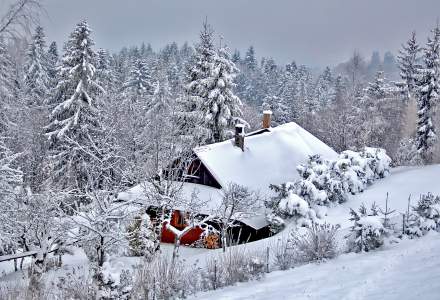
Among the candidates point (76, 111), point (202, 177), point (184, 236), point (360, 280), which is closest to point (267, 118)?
point (202, 177)

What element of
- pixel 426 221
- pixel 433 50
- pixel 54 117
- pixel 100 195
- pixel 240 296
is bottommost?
pixel 240 296

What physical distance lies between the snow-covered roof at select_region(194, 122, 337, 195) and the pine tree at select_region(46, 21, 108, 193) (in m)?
8.29

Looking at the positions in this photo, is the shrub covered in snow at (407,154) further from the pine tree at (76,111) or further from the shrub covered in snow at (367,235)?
the shrub covered in snow at (367,235)

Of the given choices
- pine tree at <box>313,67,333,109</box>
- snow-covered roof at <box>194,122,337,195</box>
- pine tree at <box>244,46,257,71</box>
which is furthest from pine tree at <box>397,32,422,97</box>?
pine tree at <box>244,46,257,71</box>

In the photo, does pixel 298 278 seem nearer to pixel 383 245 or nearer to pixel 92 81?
pixel 383 245

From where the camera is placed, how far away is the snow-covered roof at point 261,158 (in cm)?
2289

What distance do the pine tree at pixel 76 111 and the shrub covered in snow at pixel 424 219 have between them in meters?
19.6

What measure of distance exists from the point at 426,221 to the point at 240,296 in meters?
6.67

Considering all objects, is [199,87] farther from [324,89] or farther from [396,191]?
[324,89]

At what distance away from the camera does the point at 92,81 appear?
27953 millimetres

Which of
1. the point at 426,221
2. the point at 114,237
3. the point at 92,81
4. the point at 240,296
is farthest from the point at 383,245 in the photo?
the point at 92,81

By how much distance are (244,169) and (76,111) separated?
1157 centimetres

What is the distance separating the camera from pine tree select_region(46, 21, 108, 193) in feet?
87.0

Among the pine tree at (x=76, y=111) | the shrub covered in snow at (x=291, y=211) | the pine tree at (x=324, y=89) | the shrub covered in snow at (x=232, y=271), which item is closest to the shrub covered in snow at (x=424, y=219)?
the shrub covered in snow at (x=232, y=271)
